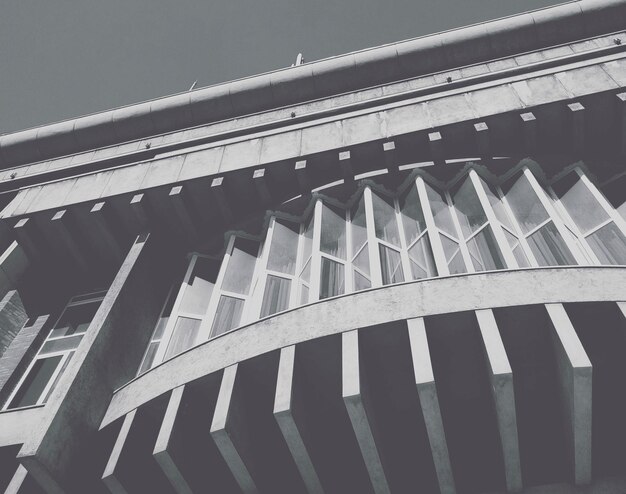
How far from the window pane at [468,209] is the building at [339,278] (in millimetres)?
48

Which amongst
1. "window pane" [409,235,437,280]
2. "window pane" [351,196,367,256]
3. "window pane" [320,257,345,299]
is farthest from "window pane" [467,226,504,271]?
"window pane" [320,257,345,299]

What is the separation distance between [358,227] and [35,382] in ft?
22.3

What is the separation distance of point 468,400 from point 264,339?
3.00 metres

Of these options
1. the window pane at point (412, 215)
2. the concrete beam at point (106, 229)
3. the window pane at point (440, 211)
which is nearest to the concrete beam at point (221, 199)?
the concrete beam at point (106, 229)

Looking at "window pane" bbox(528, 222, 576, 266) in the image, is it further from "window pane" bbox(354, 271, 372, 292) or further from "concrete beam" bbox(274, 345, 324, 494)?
"concrete beam" bbox(274, 345, 324, 494)

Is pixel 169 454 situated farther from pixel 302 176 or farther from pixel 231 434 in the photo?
pixel 302 176

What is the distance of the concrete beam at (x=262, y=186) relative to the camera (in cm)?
1327

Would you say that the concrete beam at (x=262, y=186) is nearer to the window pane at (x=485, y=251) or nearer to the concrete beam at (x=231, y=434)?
the window pane at (x=485, y=251)

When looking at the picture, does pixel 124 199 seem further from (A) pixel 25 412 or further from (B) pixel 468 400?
(B) pixel 468 400

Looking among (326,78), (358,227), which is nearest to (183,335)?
(358,227)

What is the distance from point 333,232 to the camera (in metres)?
12.1

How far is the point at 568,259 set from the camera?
396 inches

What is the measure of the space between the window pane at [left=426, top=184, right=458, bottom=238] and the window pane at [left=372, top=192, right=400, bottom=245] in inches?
28.6

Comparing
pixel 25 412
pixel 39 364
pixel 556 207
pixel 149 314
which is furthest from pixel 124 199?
pixel 556 207
